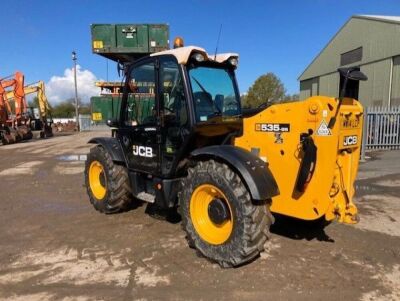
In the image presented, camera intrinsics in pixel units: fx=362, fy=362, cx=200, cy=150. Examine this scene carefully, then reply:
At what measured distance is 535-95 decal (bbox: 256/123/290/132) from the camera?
4.06 m

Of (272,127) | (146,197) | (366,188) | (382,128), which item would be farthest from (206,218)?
(382,128)

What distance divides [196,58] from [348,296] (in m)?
2.99

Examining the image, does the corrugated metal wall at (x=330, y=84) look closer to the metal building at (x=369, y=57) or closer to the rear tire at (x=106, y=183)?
the metal building at (x=369, y=57)

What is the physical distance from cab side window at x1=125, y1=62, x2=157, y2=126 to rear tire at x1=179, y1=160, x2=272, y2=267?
117 centimetres

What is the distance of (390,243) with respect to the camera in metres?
4.71

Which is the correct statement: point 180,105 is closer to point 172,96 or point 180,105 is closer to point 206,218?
point 172,96

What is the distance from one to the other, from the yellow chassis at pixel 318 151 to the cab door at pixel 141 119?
4.34 ft

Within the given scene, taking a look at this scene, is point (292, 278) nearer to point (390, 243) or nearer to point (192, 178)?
point (192, 178)

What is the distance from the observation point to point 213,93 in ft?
→ 15.2

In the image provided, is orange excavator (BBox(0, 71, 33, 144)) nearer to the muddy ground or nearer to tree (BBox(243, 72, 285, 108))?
the muddy ground

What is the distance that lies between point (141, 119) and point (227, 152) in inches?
66.4

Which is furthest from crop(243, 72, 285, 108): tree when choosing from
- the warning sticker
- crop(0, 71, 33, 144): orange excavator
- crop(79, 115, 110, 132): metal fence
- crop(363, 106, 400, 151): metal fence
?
the warning sticker

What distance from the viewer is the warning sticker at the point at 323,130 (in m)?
3.74

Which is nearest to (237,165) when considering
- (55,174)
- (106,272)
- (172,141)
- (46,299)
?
(172,141)
